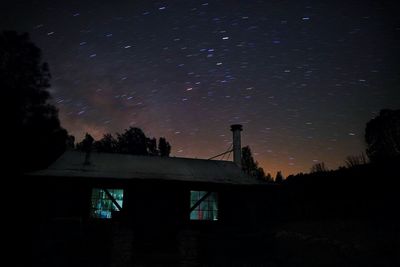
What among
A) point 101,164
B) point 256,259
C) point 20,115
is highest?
point 20,115

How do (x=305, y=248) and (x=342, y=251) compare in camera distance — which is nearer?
(x=342, y=251)

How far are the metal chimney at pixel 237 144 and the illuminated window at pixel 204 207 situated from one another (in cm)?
413

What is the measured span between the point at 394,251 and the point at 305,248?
165 inches

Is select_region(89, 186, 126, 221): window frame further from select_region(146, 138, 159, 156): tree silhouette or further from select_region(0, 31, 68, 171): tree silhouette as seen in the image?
select_region(146, 138, 159, 156): tree silhouette

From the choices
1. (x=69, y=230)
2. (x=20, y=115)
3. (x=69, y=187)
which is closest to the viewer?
(x=69, y=230)

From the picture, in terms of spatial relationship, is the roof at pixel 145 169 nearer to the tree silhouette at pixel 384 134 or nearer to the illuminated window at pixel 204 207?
the illuminated window at pixel 204 207

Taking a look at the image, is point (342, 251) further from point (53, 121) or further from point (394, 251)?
point (53, 121)

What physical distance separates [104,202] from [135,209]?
1.36 meters

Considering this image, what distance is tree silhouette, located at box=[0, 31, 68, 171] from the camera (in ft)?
67.2

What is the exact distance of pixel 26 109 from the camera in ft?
80.5

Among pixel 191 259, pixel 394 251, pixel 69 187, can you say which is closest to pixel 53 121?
pixel 69 187

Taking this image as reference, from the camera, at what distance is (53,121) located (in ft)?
83.8

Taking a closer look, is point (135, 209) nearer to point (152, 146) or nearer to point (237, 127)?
point (237, 127)

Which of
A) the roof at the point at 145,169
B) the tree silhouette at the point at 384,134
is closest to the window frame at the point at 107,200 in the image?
the roof at the point at 145,169
